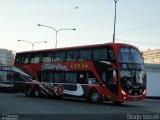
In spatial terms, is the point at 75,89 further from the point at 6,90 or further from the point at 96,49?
the point at 6,90

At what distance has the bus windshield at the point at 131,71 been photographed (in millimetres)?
27188

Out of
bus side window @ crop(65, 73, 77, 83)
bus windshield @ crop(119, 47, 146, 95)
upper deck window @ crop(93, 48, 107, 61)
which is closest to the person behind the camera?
bus windshield @ crop(119, 47, 146, 95)

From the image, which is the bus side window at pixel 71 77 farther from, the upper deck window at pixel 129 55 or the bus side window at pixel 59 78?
the upper deck window at pixel 129 55

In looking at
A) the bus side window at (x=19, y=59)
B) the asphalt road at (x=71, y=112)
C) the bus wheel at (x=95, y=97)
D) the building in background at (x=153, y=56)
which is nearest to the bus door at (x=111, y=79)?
the bus wheel at (x=95, y=97)

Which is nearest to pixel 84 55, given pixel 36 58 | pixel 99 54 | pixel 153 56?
pixel 99 54

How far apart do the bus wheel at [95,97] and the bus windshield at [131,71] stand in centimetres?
213

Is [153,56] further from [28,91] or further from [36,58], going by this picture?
[36,58]

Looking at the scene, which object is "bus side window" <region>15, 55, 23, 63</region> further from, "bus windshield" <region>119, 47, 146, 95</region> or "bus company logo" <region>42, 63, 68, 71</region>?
"bus windshield" <region>119, 47, 146, 95</region>

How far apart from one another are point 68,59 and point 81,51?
1.62m

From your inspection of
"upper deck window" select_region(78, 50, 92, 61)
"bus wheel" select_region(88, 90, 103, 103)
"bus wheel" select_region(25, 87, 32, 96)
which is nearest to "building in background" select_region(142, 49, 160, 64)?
"bus wheel" select_region(25, 87, 32, 96)

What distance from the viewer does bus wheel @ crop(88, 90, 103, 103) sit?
28625 millimetres

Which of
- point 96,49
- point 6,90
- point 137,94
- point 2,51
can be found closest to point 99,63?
point 96,49

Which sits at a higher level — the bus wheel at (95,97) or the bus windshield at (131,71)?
the bus windshield at (131,71)

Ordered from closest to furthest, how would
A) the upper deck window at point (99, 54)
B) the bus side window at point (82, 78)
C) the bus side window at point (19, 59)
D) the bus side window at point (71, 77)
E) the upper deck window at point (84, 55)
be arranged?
the upper deck window at point (99, 54) < the upper deck window at point (84, 55) < the bus side window at point (82, 78) < the bus side window at point (71, 77) < the bus side window at point (19, 59)
